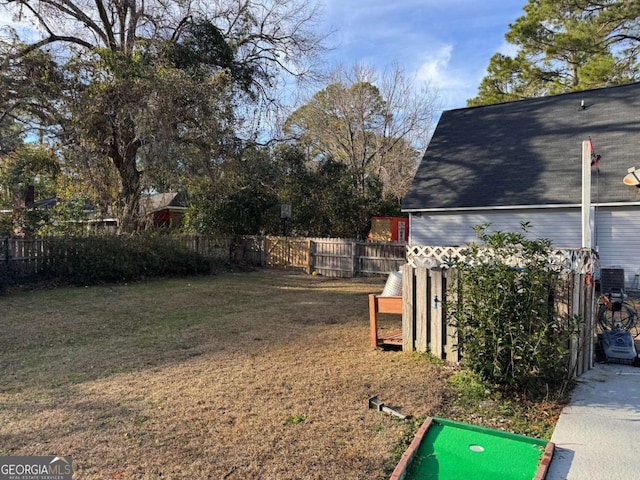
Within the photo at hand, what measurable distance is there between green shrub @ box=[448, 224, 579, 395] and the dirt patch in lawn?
0.60m

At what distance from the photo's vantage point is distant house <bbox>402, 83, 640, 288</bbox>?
11.0m

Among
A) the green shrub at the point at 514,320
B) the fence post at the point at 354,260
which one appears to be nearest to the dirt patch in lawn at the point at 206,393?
the green shrub at the point at 514,320

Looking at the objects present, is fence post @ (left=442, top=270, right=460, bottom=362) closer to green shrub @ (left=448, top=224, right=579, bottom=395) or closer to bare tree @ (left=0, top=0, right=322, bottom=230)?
green shrub @ (left=448, top=224, right=579, bottom=395)

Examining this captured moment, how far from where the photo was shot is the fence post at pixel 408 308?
4887 millimetres

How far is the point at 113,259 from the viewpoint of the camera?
12.3 meters

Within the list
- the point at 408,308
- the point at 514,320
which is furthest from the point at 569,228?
the point at 514,320

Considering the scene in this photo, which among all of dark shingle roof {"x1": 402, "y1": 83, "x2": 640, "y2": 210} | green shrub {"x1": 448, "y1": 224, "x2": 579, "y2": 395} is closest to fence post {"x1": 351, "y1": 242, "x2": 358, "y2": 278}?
dark shingle roof {"x1": 402, "y1": 83, "x2": 640, "y2": 210}

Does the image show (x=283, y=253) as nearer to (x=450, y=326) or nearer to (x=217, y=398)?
(x=450, y=326)

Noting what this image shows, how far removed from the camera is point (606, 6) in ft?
59.9

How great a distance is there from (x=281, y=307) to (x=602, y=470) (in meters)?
6.55

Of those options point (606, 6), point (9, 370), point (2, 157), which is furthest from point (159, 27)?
point (606, 6)

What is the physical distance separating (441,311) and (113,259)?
10.6 m

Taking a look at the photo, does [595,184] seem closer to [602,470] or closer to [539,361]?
[539,361]

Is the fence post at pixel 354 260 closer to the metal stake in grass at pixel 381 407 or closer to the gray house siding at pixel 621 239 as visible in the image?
the gray house siding at pixel 621 239
